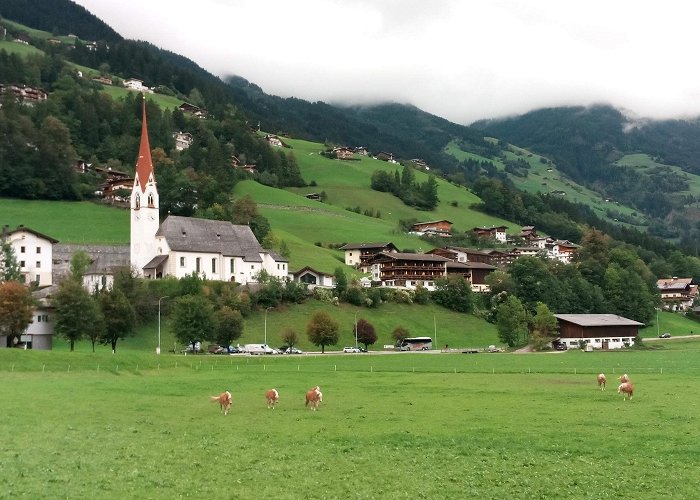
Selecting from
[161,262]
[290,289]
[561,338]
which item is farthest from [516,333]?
[161,262]

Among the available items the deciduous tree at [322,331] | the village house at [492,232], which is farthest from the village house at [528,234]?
the deciduous tree at [322,331]

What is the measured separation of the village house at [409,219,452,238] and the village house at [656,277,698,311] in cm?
4540

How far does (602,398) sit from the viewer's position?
39.2 meters

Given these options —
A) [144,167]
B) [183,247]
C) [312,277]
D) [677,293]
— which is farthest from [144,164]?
[677,293]

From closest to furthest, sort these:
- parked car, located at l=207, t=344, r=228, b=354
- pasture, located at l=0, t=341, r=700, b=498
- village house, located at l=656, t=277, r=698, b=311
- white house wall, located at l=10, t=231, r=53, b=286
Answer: pasture, located at l=0, t=341, r=700, b=498
parked car, located at l=207, t=344, r=228, b=354
white house wall, located at l=10, t=231, r=53, b=286
village house, located at l=656, t=277, r=698, b=311

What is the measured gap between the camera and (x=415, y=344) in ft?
310

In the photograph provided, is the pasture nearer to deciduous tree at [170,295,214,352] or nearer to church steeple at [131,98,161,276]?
deciduous tree at [170,295,214,352]

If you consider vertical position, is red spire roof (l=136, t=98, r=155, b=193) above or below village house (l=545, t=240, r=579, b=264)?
above

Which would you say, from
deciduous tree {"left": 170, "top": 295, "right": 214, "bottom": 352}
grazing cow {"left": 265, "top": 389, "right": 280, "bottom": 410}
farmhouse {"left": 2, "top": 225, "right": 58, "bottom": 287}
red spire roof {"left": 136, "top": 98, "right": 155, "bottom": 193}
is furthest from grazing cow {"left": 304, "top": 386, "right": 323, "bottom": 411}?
red spire roof {"left": 136, "top": 98, "right": 155, "bottom": 193}

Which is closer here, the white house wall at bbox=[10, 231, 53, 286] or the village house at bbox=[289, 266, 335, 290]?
the white house wall at bbox=[10, 231, 53, 286]

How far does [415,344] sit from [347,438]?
67357 mm

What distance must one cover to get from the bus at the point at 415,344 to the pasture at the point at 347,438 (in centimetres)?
4267

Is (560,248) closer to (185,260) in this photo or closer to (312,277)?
(312,277)

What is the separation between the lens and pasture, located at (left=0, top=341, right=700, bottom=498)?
68.0 ft
